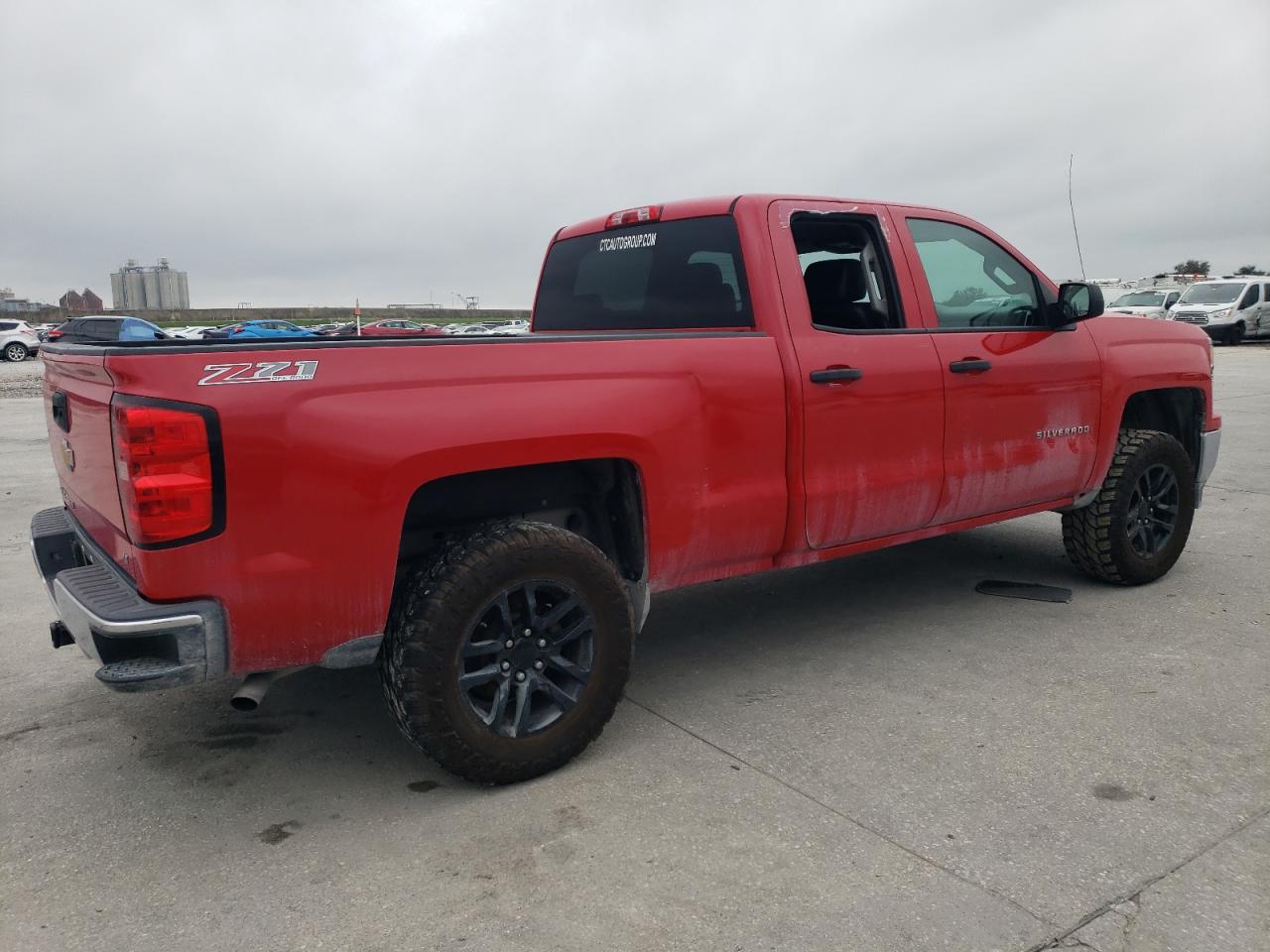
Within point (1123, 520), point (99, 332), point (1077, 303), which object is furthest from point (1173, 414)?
point (99, 332)

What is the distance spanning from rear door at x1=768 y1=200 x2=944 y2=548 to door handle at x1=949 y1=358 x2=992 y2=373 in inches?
4.2

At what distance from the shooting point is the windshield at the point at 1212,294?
2902 centimetres

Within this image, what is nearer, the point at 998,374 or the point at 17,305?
the point at 998,374

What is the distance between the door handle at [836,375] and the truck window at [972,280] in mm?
729

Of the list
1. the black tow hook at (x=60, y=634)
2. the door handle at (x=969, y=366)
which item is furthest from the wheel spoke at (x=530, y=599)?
the door handle at (x=969, y=366)

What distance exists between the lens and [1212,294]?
2931cm

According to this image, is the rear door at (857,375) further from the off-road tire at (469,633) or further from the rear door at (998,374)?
the off-road tire at (469,633)

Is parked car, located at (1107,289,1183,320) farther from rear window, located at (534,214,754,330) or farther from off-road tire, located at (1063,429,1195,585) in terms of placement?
rear window, located at (534,214,754,330)

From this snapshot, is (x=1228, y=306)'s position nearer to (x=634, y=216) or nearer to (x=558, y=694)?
(x=634, y=216)

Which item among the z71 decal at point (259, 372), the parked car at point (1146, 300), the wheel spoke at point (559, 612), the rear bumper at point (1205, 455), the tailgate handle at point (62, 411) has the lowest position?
the wheel spoke at point (559, 612)

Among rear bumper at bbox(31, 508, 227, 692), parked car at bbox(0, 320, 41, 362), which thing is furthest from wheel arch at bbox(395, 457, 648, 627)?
parked car at bbox(0, 320, 41, 362)

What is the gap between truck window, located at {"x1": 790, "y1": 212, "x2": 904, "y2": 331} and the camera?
14.0 feet

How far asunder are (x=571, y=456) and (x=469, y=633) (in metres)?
0.63

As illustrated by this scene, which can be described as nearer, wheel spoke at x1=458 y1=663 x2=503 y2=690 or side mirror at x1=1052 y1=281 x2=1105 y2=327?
wheel spoke at x1=458 y1=663 x2=503 y2=690
